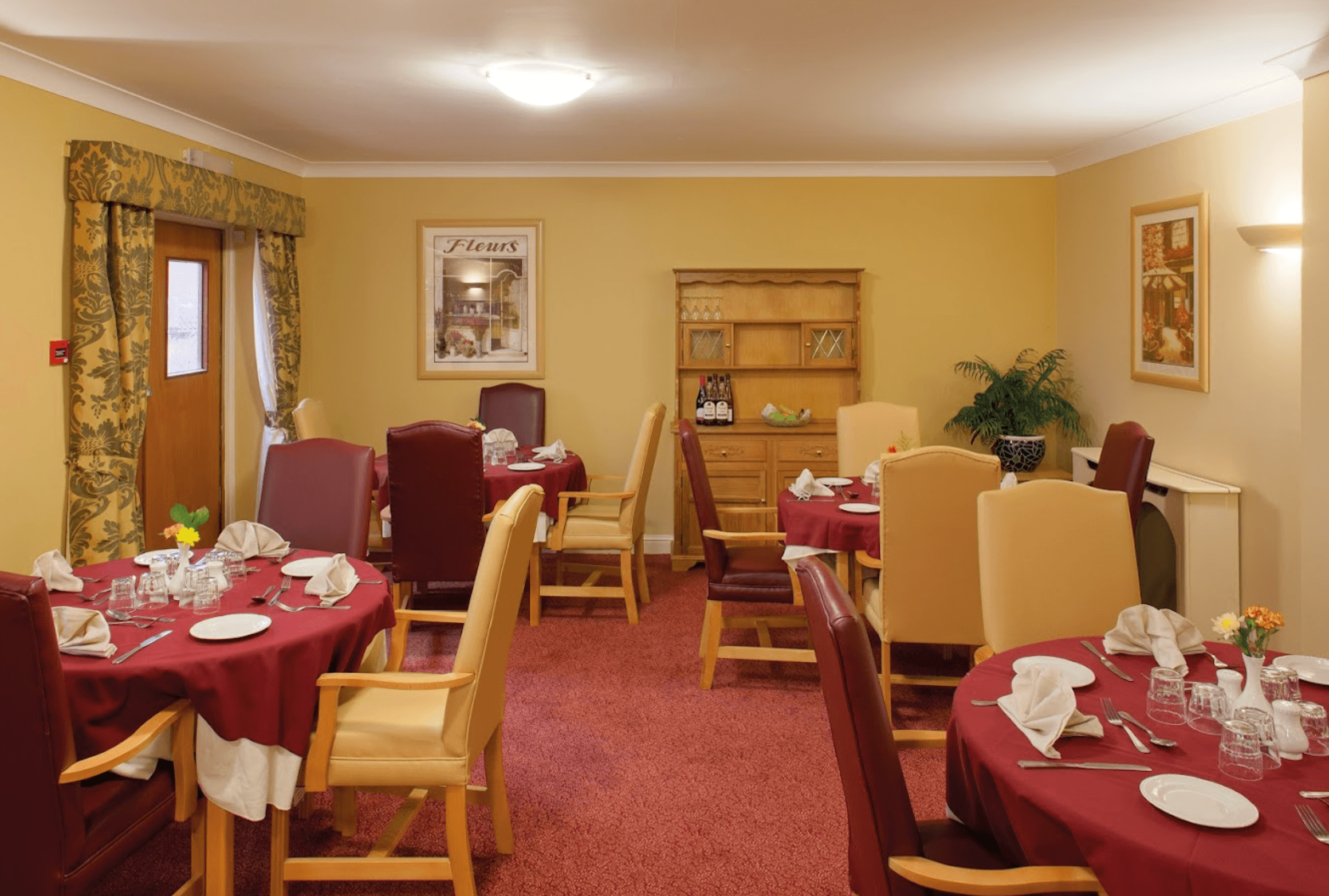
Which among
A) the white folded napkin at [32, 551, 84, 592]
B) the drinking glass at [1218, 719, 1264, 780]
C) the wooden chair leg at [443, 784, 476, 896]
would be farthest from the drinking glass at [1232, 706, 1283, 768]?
the white folded napkin at [32, 551, 84, 592]

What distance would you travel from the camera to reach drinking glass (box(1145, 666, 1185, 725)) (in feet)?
7.30

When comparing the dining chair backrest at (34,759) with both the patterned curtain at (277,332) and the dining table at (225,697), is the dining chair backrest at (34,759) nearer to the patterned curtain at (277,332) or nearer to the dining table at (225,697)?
the dining table at (225,697)

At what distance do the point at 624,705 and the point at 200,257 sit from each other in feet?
12.8

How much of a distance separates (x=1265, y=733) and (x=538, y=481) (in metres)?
4.14

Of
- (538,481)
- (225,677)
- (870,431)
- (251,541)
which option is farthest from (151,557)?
(870,431)

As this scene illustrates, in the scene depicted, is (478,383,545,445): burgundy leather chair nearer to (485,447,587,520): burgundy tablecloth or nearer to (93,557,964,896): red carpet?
(485,447,587,520): burgundy tablecloth

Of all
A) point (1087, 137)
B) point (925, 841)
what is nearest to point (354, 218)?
A: point (1087, 137)

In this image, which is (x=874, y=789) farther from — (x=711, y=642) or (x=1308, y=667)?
(x=711, y=642)

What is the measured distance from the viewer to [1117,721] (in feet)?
7.23

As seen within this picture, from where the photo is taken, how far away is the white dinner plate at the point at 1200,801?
1.76 metres

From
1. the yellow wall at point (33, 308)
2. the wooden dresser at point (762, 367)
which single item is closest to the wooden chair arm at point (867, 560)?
the wooden dresser at point (762, 367)

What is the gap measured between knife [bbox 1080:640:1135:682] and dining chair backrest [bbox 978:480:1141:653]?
0.98 feet

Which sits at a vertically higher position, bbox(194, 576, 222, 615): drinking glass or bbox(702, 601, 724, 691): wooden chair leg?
bbox(194, 576, 222, 615): drinking glass

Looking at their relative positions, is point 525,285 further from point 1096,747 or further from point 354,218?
point 1096,747
